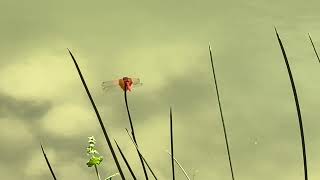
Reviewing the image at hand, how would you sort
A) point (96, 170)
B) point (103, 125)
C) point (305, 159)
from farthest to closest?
point (96, 170)
point (305, 159)
point (103, 125)

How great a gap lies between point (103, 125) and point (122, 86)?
210cm

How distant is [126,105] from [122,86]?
0.93m

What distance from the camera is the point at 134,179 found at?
2.17 metres

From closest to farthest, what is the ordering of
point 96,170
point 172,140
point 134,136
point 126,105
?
point 172,140 → point 134,136 → point 126,105 → point 96,170

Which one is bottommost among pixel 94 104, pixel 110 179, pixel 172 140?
pixel 110 179

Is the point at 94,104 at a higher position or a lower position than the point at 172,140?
higher

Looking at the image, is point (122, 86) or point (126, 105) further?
point (122, 86)

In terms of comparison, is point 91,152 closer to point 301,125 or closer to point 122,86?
point 122,86

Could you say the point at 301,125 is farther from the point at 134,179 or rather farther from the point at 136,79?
the point at 136,79

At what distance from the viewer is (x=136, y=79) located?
13.2ft

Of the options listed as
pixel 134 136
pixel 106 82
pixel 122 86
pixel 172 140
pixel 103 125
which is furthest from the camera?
pixel 122 86

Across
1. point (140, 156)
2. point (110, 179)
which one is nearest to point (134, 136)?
point (140, 156)

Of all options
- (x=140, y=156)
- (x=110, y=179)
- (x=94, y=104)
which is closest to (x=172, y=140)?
(x=140, y=156)

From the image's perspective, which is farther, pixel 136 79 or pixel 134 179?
pixel 136 79
